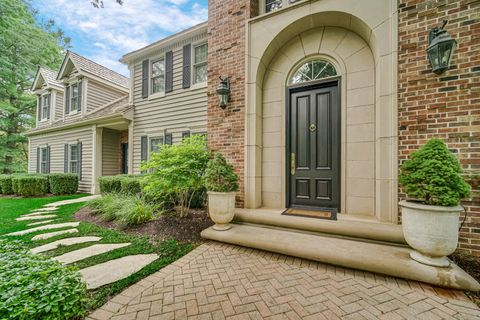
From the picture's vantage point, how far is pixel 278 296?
191cm

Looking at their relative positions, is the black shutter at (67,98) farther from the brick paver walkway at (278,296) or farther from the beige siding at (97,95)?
the brick paver walkway at (278,296)

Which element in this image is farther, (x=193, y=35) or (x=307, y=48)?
(x=193, y=35)

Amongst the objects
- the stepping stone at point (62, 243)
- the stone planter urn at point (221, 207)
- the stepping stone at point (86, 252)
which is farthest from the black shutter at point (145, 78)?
the stone planter urn at point (221, 207)

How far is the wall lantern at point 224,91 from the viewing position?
13.5 ft

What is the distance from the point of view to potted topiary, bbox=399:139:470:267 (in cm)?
203

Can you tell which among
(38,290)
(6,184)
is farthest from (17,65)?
(38,290)

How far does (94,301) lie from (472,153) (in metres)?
4.57

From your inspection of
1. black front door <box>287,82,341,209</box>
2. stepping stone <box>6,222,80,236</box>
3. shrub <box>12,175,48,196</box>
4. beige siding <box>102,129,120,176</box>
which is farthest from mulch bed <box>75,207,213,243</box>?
shrub <box>12,175,48,196</box>

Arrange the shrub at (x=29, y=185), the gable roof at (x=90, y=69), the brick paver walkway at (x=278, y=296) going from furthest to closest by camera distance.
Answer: the gable roof at (x=90, y=69)
the shrub at (x=29, y=185)
the brick paver walkway at (x=278, y=296)

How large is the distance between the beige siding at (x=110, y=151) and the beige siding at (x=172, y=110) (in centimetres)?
204

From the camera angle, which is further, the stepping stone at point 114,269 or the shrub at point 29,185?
the shrub at point 29,185

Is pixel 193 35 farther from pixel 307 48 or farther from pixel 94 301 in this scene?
pixel 94 301

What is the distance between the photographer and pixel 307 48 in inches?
153

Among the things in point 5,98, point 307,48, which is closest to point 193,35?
point 307,48
